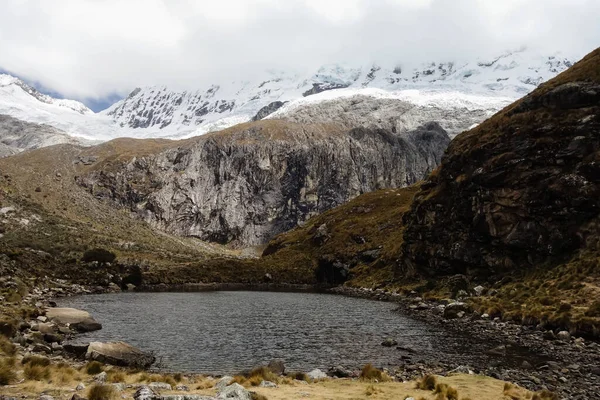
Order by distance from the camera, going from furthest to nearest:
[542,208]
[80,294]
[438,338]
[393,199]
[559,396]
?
[393,199] < [80,294] < [542,208] < [438,338] < [559,396]

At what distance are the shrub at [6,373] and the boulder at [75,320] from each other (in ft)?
84.1

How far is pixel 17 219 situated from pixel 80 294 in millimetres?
76245

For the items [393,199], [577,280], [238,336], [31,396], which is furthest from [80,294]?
A: [393,199]

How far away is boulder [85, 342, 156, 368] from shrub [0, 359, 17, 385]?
11.1 meters

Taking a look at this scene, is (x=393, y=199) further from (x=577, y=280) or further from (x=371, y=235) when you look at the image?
(x=577, y=280)

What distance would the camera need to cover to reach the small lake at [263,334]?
116ft

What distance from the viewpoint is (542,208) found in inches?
2623

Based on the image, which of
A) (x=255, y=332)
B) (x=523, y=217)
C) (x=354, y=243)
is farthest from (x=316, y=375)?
(x=354, y=243)

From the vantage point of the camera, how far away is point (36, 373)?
21.5 metres

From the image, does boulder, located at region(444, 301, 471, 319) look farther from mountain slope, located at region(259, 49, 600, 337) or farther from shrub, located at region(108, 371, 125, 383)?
shrub, located at region(108, 371, 125, 383)

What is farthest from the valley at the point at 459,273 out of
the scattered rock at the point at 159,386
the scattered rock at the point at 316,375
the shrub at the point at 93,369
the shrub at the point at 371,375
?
the shrub at the point at 93,369

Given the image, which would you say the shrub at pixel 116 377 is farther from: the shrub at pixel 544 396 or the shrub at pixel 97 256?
the shrub at pixel 97 256

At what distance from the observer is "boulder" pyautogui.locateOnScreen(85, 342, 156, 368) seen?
105ft

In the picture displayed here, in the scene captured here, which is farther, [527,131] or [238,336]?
[527,131]
